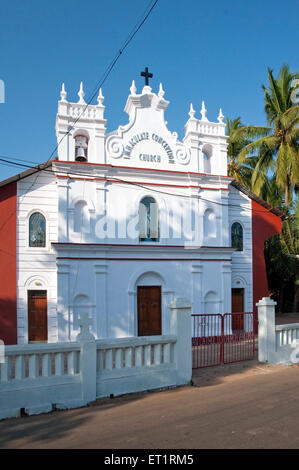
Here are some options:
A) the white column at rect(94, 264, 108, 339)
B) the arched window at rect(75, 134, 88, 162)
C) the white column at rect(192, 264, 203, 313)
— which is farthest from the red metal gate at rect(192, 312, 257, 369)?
the arched window at rect(75, 134, 88, 162)

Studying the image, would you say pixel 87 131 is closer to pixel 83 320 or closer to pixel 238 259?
pixel 238 259

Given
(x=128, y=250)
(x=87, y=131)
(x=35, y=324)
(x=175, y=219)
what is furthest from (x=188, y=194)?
(x=35, y=324)

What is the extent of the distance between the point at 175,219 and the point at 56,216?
4732 mm

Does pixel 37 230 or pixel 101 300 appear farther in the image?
pixel 37 230

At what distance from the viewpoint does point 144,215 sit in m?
16.4

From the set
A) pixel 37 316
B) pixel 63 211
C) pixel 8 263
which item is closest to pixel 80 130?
pixel 63 211

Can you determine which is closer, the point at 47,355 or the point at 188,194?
the point at 47,355

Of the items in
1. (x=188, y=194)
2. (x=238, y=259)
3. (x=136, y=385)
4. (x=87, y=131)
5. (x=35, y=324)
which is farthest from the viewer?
(x=238, y=259)

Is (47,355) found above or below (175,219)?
below

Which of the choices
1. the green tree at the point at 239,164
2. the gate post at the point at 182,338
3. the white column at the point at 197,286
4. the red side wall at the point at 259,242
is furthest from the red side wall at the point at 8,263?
the green tree at the point at 239,164

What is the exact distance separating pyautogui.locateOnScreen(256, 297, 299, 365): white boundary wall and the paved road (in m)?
2.37

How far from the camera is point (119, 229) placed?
1580 centimetres

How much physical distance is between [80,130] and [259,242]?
940 centimetres

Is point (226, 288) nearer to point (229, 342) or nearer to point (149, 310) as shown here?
point (149, 310)
